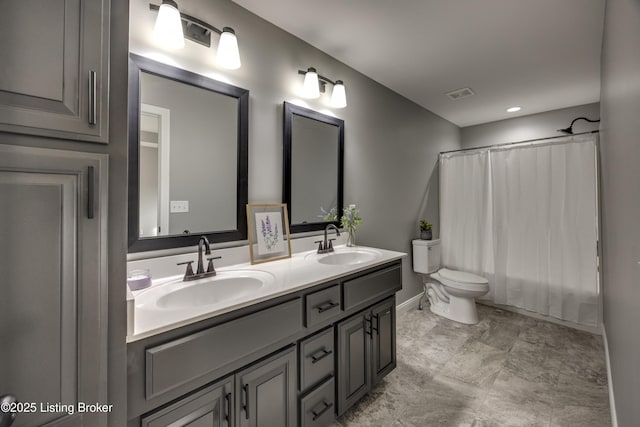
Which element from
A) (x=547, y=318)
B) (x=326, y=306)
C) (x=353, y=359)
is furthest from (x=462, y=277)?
(x=326, y=306)

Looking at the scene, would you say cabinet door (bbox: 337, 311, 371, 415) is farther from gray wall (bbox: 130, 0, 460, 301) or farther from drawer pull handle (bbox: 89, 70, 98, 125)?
drawer pull handle (bbox: 89, 70, 98, 125)

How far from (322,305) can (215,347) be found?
54 centimetres

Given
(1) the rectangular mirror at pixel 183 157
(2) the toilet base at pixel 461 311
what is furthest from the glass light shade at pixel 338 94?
(2) the toilet base at pixel 461 311

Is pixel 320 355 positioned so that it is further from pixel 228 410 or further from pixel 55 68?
pixel 55 68

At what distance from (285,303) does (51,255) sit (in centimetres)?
78

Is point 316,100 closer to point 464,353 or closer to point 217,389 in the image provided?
point 217,389

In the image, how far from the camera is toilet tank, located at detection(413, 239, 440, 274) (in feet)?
9.57

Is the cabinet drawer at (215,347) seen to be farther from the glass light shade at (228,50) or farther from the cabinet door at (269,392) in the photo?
the glass light shade at (228,50)

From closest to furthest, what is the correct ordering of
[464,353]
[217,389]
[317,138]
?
[217,389] < [317,138] < [464,353]

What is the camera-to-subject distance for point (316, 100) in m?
2.02

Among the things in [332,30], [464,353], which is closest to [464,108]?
[332,30]

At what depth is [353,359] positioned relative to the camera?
1.51 m

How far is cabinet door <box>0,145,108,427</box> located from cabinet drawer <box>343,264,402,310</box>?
1.06 metres

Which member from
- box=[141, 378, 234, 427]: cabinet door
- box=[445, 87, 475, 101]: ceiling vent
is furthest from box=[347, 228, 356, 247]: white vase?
box=[445, 87, 475, 101]: ceiling vent
